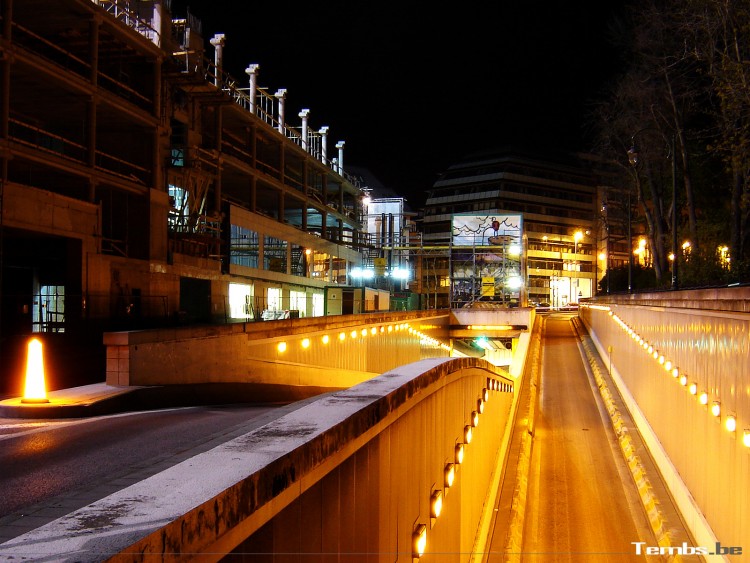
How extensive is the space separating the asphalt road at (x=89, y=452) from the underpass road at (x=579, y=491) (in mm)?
6139

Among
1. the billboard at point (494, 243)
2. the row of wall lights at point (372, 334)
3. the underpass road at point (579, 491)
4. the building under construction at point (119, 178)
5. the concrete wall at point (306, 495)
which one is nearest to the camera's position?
the concrete wall at point (306, 495)

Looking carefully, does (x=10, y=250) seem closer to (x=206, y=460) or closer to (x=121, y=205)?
(x=121, y=205)

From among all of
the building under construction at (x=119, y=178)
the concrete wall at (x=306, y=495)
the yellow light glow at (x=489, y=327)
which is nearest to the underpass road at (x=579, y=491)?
the concrete wall at (x=306, y=495)

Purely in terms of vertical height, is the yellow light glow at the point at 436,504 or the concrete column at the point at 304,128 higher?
the concrete column at the point at 304,128

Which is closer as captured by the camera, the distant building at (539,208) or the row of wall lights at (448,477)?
the row of wall lights at (448,477)

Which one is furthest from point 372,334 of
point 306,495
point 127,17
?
point 306,495

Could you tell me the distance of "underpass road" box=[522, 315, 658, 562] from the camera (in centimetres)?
1241

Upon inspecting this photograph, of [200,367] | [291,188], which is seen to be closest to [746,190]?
[200,367]

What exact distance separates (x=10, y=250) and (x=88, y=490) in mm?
22960

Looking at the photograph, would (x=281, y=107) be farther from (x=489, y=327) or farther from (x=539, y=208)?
(x=539, y=208)

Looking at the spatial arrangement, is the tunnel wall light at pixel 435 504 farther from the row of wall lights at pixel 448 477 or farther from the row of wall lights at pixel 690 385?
the row of wall lights at pixel 690 385

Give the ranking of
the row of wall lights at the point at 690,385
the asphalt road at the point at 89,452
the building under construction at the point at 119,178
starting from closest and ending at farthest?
the asphalt road at the point at 89,452 → the row of wall lights at the point at 690,385 → the building under construction at the point at 119,178

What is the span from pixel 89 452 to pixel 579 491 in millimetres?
10838

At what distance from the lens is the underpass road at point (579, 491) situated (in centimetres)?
1241
